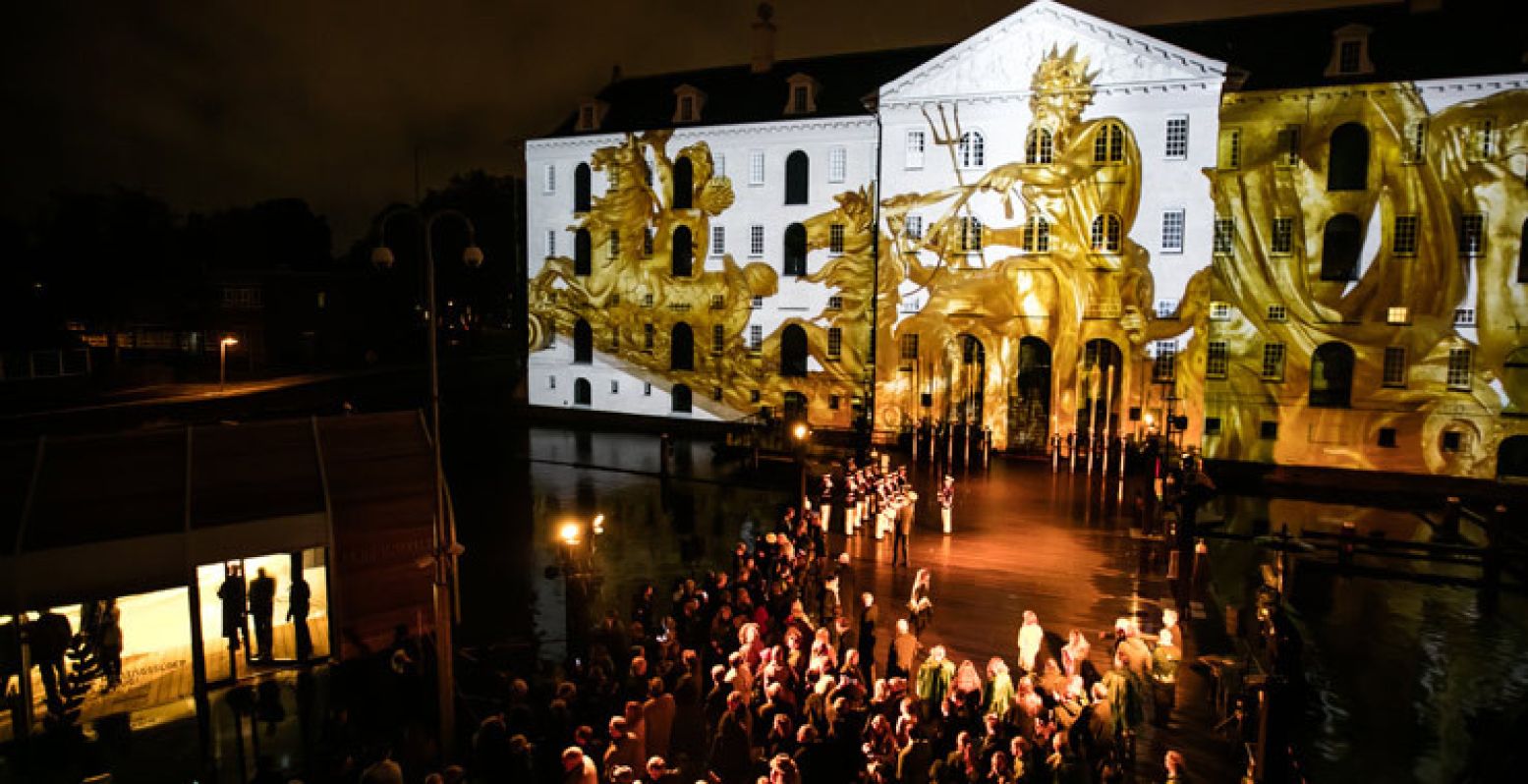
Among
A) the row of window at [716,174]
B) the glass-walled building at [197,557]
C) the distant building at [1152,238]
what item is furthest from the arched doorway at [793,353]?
the glass-walled building at [197,557]

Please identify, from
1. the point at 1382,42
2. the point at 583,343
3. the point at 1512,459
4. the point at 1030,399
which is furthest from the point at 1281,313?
the point at 583,343

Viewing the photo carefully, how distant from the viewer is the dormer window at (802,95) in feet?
132

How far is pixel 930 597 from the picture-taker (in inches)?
730

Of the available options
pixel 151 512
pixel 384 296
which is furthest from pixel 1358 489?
pixel 384 296

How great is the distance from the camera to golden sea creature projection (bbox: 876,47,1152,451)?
33719mm

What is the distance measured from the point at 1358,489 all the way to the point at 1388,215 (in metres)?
9.75

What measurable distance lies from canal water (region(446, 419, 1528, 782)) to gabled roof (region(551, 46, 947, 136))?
16977mm

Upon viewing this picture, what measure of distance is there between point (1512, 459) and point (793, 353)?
26.7 metres

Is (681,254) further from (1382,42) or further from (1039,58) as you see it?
(1382,42)

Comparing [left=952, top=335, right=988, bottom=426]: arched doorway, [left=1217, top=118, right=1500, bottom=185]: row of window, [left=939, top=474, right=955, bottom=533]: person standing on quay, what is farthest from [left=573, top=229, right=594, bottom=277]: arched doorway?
[left=1217, top=118, right=1500, bottom=185]: row of window

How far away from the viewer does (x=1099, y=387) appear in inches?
1358

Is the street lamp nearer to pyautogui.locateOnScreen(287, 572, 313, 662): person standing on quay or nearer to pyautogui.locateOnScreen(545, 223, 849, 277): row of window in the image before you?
pyautogui.locateOnScreen(545, 223, 849, 277): row of window

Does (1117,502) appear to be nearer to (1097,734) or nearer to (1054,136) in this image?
(1054,136)

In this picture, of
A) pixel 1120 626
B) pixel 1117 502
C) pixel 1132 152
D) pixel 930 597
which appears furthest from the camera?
pixel 1132 152
